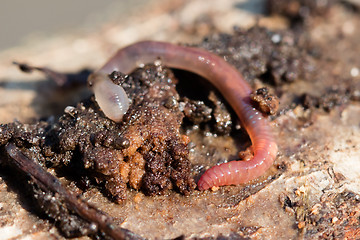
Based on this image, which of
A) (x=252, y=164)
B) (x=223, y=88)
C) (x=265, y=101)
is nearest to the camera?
(x=252, y=164)

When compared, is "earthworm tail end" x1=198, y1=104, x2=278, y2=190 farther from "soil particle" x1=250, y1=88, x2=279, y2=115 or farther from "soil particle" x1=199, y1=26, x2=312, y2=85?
"soil particle" x1=199, y1=26, x2=312, y2=85

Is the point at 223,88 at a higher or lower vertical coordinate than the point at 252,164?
higher

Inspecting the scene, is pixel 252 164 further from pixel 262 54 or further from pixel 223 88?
pixel 262 54

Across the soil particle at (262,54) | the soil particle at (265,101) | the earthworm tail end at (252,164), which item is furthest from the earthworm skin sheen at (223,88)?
the soil particle at (262,54)

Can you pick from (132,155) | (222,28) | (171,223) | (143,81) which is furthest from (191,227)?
(222,28)

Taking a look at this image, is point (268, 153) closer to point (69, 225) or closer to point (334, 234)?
point (334, 234)

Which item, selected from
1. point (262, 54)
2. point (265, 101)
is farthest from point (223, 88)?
point (262, 54)

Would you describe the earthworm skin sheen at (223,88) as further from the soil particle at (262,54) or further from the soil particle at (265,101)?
the soil particle at (262,54)

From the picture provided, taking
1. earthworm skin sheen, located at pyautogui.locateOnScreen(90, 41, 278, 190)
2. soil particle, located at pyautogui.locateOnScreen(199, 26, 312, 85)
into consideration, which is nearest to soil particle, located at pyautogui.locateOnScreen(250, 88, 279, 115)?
earthworm skin sheen, located at pyautogui.locateOnScreen(90, 41, 278, 190)
